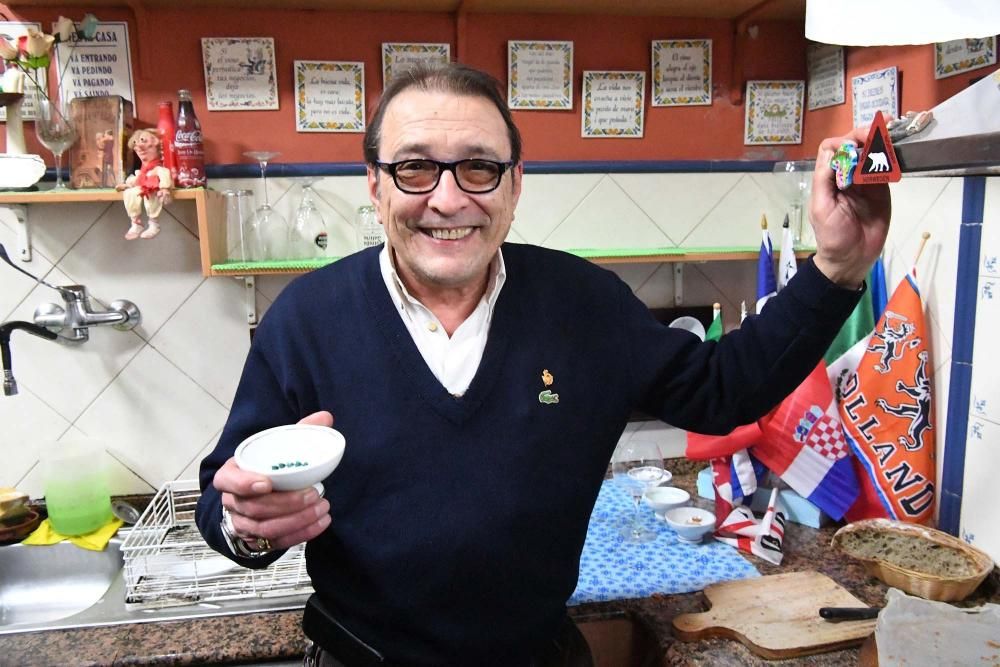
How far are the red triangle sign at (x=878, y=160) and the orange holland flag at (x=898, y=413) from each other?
667mm

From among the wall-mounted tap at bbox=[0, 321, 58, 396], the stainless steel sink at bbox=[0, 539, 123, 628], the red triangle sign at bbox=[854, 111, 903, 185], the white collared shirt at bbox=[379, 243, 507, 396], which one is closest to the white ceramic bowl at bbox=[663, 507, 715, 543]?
the white collared shirt at bbox=[379, 243, 507, 396]

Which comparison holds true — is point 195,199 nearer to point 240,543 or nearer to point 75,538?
point 75,538

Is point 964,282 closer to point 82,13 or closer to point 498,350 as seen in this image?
point 498,350

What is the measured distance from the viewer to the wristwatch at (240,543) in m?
0.91

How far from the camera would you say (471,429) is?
107cm

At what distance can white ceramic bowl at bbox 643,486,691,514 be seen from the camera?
1689 mm

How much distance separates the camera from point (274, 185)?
1.75 metres

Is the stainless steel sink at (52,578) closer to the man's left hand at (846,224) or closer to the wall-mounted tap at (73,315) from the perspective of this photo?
the wall-mounted tap at (73,315)

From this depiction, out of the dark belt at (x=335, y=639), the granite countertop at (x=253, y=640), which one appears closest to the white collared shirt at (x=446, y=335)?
the dark belt at (x=335, y=639)

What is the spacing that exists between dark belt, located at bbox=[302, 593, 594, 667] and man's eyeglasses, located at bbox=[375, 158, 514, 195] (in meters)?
0.67

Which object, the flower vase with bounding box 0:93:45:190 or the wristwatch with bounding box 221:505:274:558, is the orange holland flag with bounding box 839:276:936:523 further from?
the flower vase with bounding box 0:93:45:190

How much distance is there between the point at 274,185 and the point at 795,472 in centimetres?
137

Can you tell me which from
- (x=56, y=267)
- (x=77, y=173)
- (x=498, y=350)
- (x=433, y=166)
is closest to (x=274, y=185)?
(x=77, y=173)

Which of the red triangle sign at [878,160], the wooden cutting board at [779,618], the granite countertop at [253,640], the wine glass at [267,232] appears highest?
the red triangle sign at [878,160]
